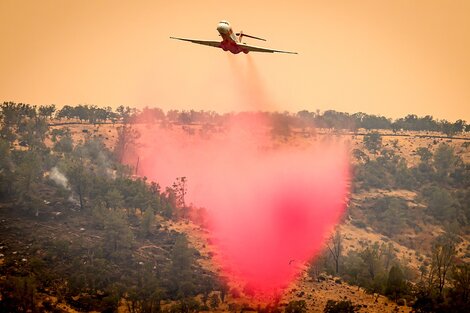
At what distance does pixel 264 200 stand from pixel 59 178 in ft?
177

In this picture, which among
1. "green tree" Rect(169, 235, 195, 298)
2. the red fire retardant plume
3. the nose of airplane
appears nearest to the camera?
the nose of airplane

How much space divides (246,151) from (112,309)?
109 meters

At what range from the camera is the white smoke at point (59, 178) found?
14862 centimetres

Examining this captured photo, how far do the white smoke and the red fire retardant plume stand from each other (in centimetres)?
3296

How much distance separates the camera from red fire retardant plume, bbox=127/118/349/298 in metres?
122

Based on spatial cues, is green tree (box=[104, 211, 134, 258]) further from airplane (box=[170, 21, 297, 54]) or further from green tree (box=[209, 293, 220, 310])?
airplane (box=[170, 21, 297, 54])

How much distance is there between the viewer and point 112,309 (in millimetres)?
90688

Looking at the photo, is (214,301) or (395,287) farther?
(214,301)

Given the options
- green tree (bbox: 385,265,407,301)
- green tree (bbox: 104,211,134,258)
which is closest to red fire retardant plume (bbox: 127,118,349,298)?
green tree (bbox: 385,265,407,301)

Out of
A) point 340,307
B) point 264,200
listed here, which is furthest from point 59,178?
point 340,307

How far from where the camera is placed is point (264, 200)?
153 meters

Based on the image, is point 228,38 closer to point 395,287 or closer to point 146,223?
point 395,287

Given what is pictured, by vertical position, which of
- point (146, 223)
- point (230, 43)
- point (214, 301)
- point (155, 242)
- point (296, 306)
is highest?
point (230, 43)

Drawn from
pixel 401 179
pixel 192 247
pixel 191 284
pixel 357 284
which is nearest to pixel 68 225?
pixel 192 247
